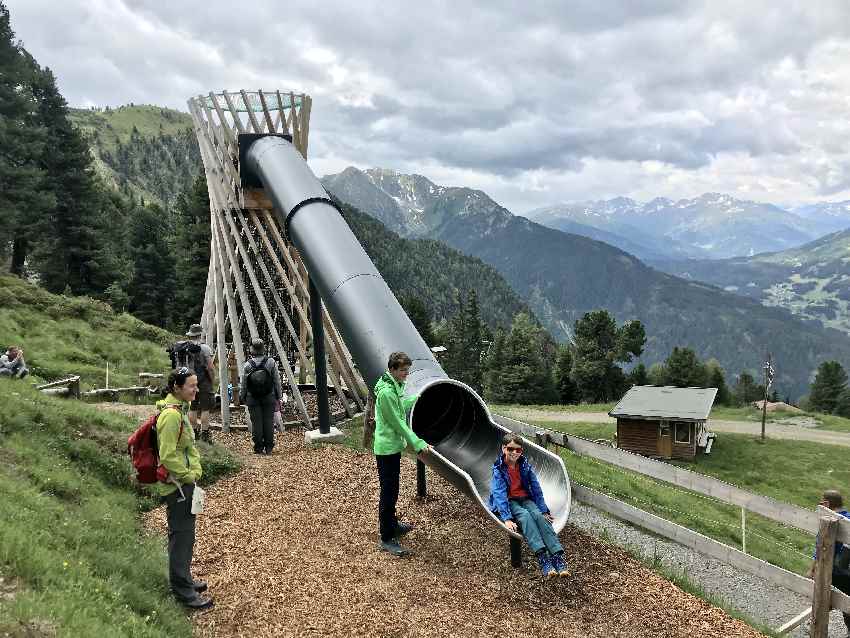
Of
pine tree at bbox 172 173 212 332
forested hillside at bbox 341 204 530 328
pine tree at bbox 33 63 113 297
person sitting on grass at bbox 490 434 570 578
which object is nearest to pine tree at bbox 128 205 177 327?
pine tree at bbox 172 173 212 332

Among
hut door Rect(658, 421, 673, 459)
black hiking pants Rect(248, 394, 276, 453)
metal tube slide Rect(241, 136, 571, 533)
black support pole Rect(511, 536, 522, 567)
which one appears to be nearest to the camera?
black support pole Rect(511, 536, 522, 567)

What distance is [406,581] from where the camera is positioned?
6.47 meters

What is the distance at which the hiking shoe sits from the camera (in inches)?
277

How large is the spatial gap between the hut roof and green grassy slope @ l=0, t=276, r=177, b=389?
77.3 ft

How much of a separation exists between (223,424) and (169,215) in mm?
65111

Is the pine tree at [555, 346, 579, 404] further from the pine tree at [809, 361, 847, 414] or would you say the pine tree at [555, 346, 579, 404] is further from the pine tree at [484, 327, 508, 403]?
the pine tree at [809, 361, 847, 414]

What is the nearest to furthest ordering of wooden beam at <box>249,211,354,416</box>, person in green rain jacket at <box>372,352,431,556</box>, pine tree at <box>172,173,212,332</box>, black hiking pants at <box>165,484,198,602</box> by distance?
1. black hiking pants at <box>165,484,198,602</box>
2. person in green rain jacket at <box>372,352,431,556</box>
3. wooden beam at <box>249,211,354,416</box>
4. pine tree at <box>172,173,212,332</box>

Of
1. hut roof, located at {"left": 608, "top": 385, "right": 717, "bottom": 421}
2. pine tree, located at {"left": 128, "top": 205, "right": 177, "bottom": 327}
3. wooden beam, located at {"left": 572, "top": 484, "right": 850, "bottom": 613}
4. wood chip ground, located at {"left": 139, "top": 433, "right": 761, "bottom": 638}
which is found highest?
pine tree, located at {"left": 128, "top": 205, "right": 177, "bottom": 327}

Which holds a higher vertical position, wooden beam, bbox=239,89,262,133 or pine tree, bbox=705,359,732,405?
wooden beam, bbox=239,89,262,133

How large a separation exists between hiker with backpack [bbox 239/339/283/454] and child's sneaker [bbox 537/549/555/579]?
6124mm

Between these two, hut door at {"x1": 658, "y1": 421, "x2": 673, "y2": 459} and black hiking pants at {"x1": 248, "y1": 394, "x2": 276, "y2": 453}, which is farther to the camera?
hut door at {"x1": 658, "y1": 421, "x2": 673, "y2": 459}

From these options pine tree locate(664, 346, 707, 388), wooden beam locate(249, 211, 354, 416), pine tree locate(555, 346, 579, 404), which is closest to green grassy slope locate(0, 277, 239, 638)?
wooden beam locate(249, 211, 354, 416)

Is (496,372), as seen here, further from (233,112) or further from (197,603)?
(197,603)

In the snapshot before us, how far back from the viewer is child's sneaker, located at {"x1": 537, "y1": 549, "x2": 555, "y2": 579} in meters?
6.20
